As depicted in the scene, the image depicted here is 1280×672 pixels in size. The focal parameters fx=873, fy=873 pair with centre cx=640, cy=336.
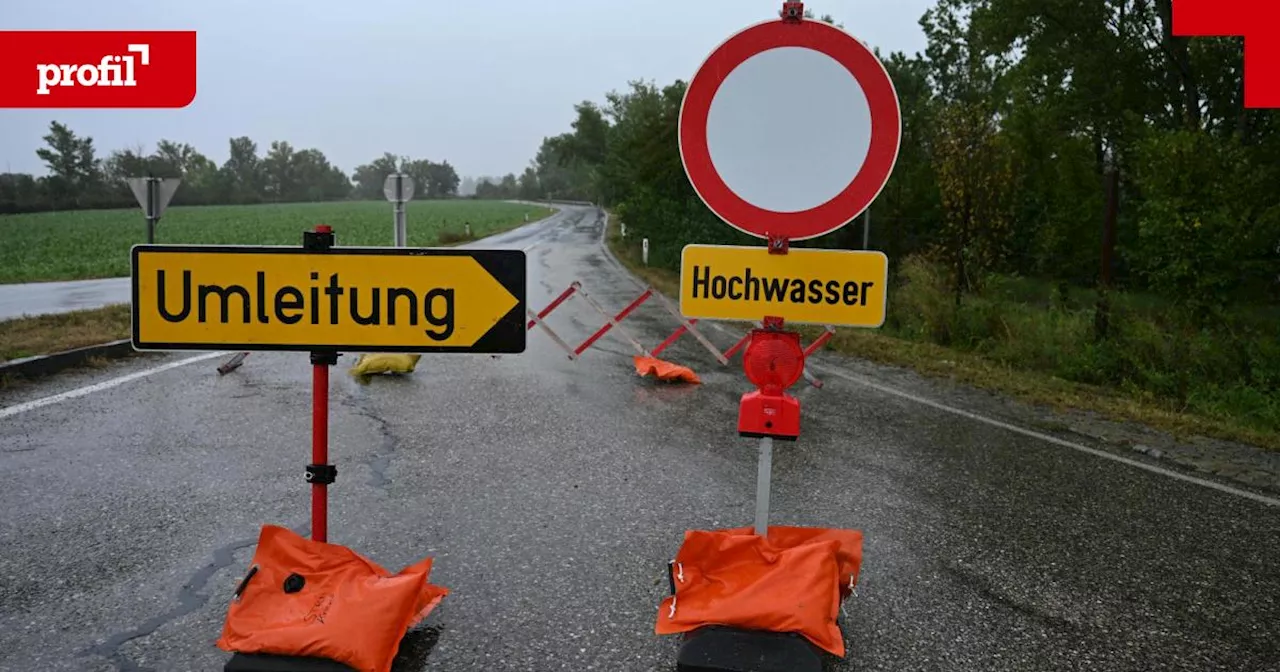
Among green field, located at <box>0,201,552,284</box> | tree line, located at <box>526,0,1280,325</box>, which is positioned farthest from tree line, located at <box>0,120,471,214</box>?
tree line, located at <box>526,0,1280,325</box>

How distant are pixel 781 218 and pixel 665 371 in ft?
18.3

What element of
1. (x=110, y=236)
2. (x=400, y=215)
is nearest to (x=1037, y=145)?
(x=400, y=215)

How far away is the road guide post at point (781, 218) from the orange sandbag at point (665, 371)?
5.38m

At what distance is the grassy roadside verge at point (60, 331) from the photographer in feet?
28.3

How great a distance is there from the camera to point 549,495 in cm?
466

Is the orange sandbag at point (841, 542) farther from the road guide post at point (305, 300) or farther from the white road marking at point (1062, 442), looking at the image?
the white road marking at point (1062, 442)

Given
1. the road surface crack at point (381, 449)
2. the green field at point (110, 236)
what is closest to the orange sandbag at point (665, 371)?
the road surface crack at point (381, 449)

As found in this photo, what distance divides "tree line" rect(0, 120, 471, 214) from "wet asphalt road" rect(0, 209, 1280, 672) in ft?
106

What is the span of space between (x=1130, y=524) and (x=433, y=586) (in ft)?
11.1

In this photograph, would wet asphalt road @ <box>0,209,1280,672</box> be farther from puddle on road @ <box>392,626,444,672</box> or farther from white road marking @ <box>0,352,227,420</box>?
white road marking @ <box>0,352,227,420</box>

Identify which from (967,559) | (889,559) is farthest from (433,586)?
(967,559)

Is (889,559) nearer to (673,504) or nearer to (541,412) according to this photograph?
(673,504)

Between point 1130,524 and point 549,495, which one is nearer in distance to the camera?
point 1130,524

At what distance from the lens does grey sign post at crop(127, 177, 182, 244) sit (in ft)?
39.4
